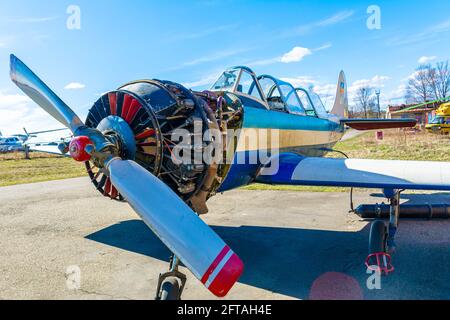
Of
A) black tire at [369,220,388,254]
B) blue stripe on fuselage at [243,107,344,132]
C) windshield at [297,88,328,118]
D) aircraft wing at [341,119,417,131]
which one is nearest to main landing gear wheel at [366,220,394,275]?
black tire at [369,220,388,254]

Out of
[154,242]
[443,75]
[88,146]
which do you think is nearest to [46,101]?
[88,146]

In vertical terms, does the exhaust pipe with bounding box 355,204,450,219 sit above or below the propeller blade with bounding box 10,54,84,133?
below

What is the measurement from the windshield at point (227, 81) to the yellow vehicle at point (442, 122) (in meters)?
31.7

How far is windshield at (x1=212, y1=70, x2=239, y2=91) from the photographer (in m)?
5.58

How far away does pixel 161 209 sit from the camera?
3.14m

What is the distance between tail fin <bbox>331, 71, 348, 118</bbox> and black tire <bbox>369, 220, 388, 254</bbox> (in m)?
7.86

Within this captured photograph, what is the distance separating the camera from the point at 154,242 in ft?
20.0

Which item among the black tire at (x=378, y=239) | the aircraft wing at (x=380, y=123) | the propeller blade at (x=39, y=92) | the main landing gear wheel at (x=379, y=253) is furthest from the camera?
the aircraft wing at (x=380, y=123)

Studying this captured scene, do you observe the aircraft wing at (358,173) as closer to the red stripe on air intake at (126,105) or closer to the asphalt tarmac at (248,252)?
the asphalt tarmac at (248,252)

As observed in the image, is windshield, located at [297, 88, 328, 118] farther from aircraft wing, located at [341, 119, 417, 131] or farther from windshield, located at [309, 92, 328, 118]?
aircraft wing, located at [341, 119, 417, 131]

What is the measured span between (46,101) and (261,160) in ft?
10.6

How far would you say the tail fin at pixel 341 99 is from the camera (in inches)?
500

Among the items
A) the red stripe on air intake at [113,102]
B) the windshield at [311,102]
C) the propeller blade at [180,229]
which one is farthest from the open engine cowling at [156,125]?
the windshield at [311,102]
